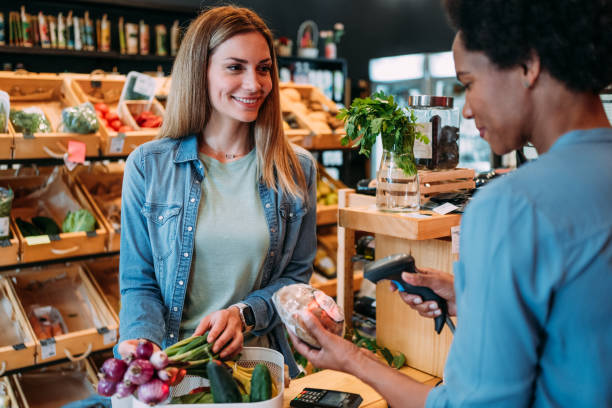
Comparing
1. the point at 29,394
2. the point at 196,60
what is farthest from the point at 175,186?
the point at 29,394

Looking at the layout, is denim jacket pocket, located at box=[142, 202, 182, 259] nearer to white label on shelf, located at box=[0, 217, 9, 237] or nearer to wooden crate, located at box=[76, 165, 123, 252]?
white label on shelf, located at box=[0, 217, 9, 237]

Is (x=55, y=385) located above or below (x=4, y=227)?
below

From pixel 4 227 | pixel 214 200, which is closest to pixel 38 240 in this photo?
pixel 4 227

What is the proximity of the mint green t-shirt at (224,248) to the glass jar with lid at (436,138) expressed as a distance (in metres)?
0.64

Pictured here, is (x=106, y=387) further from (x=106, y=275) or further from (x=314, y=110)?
(x=314, y=110)

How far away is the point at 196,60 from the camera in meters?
1.72

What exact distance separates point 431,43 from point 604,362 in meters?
7.75

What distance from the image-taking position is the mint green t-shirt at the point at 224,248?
1.66 meters

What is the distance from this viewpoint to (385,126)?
174 cm

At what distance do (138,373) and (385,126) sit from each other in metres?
1.04

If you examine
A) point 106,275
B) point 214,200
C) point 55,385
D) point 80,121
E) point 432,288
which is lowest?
point 55,385

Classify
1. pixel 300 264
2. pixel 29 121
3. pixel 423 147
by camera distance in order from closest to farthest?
1. pixel 300 264
2. pixel 423 147
3. pixel 29 121

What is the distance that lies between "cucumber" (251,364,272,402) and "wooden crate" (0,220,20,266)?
1906mm

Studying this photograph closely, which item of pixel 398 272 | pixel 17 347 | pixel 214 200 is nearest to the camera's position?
pixel 398 272
